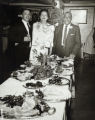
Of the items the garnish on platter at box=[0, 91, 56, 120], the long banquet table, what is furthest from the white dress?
the garnish on platter at box=[0, 91, 56, 120]

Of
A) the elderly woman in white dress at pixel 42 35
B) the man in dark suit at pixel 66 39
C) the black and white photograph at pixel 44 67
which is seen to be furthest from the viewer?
the man in dark suit at pixel 66 39

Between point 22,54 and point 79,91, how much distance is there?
4.43ft

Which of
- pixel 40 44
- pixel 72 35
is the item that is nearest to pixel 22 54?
pixel 40 44

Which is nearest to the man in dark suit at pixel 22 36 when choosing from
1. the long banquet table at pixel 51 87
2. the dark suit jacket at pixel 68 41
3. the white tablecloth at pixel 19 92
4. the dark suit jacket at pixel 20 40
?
the dark suit jacket at pixel 20 40

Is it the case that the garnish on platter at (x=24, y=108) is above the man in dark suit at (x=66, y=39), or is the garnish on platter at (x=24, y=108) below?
below

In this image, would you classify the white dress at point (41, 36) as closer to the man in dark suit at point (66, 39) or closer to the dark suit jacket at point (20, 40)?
the dark suit jacket at point (20, 40)

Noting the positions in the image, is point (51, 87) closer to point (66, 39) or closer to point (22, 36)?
point (22, 36)

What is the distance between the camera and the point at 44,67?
237 centimetres

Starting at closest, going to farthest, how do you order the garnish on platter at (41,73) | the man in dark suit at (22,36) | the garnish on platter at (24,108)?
the garnish on platter at (24,108) → the garnish on platter at (41,73) → the man in dark suit at (22,36)

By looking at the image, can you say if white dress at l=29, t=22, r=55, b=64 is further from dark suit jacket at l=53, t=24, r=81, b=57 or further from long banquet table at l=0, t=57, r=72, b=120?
long banquet table at l=0, t=57, r=72, b=120

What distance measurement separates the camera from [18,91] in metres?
1.76

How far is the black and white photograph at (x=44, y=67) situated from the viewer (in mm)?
1412

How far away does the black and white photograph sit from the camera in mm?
1412

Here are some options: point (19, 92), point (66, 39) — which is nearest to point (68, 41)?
point (66, 39)
